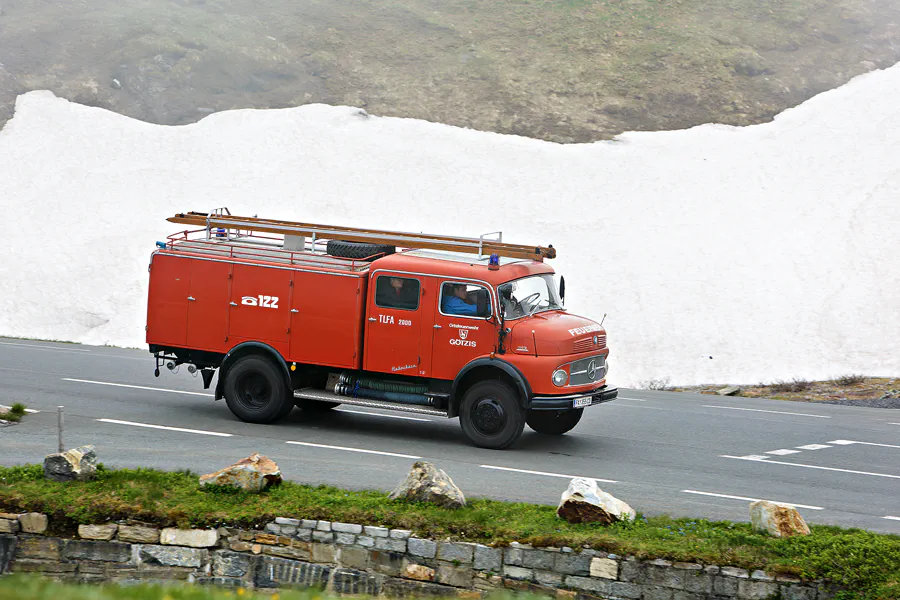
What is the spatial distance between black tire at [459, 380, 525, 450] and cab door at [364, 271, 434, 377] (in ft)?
2.93

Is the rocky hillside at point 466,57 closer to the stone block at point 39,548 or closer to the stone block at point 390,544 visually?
the stone block at point 390,544

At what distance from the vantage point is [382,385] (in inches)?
576

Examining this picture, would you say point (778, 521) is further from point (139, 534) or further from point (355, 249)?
point (355, 249)

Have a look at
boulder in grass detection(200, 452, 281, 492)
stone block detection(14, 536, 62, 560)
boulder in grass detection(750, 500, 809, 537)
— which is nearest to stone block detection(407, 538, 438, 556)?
boulder in grass detection(200, 452, 281, 492)

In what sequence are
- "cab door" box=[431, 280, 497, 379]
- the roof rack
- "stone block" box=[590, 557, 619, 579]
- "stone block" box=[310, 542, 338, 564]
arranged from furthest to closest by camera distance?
the roof rack → "cab door" box=[431, 280, 497, 379] → "stone block" box=[310, 542, 338, 564] → "stone block" box=[590, 557, 619, 579]

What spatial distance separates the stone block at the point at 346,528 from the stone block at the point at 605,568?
2363 mm

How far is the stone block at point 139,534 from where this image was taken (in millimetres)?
9508

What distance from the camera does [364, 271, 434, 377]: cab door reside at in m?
14.3

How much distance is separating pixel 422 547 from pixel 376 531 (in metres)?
0.52

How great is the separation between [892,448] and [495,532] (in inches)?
372

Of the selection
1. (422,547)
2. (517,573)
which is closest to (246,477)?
(422,547)

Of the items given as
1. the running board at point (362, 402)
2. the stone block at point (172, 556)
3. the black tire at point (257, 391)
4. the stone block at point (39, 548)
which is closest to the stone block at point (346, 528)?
the stone block at point (172, 556)

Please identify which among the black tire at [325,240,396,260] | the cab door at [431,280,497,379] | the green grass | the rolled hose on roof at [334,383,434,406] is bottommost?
the green grass

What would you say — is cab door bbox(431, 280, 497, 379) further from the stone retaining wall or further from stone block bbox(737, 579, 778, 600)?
stone block bbox(737, 579, 778, 600)
